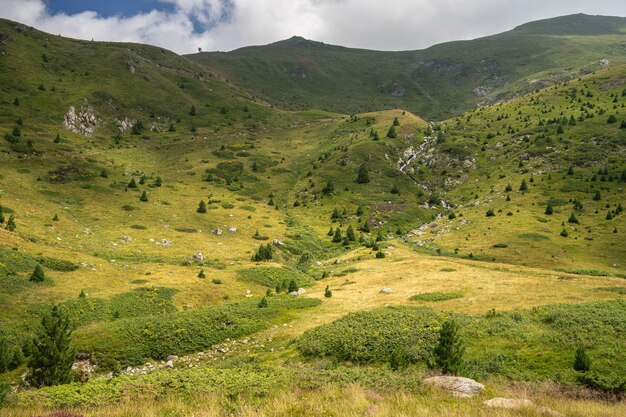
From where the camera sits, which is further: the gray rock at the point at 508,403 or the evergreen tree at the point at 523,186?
the evergreen tree at the point at 523,186

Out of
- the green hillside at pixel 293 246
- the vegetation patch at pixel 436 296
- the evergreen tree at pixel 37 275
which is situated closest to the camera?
the green hillside at pixel 293 246

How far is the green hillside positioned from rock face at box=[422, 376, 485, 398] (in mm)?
438

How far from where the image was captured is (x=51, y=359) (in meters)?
19.8

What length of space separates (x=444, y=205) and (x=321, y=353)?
8255 cm

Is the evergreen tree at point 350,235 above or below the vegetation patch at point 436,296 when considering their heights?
below

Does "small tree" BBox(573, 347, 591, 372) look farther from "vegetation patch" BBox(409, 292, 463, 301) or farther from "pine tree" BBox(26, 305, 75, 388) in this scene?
"pine tree" BBox(26, 305, 75, 388)

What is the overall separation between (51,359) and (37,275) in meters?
19.1

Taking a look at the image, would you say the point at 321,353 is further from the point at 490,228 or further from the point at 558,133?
the point at 558,133

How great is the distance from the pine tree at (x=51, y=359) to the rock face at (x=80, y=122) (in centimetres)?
11425

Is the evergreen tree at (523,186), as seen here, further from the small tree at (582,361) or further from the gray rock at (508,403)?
the gray rock at (508,403)

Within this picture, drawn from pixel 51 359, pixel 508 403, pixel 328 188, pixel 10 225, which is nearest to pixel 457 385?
pixel 508 403

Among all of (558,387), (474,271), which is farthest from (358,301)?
(558,387)

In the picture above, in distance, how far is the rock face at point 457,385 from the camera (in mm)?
12873

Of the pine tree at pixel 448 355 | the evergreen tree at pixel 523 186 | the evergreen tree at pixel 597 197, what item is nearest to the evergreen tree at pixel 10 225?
the pine tree at pixel 448 355
